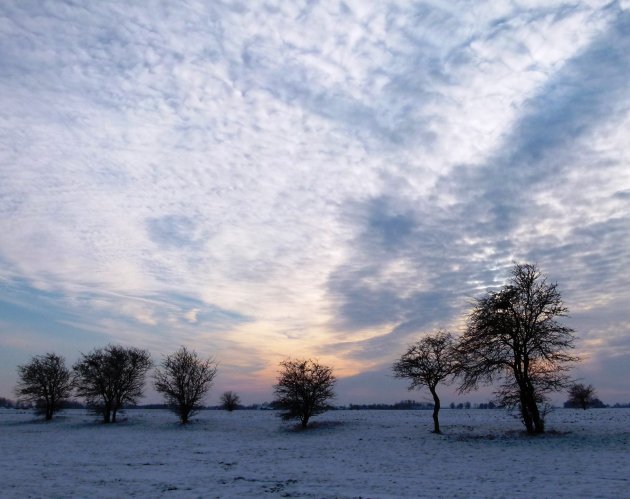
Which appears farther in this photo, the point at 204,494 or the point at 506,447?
the point at 506,447

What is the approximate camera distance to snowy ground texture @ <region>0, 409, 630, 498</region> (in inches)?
682

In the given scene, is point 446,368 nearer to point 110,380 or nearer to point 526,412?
point 526,412

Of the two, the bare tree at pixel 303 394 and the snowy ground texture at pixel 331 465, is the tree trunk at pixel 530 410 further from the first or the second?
the bare tree at pixel 303 394

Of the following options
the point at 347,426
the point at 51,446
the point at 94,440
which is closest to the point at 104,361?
the point at 94,440

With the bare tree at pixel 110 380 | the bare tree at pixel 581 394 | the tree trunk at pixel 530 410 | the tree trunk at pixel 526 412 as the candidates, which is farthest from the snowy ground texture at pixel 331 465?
the bare tree at pixel 581 394

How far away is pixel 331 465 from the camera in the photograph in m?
24.9

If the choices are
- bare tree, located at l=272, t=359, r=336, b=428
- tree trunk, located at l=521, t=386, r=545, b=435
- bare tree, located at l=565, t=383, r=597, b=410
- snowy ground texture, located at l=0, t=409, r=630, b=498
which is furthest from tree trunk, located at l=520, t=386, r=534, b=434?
bare tree, located at l=565, t=383, r=597, b=410

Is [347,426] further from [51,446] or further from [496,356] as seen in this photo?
[51,446]

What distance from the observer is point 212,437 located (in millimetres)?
43375

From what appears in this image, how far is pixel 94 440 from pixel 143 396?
23298mm

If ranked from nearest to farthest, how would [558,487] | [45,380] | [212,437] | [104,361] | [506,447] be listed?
[558,487], [506,447], [212,437], [104,361], [45,380]

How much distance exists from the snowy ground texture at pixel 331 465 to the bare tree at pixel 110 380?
18156mm

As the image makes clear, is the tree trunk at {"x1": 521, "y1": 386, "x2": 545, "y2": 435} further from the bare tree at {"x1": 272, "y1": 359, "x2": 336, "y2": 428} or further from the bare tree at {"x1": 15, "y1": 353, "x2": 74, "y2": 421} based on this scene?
the bare tree at {"x1": 15, "y1": 353, "x2": 74, "y2": 421}

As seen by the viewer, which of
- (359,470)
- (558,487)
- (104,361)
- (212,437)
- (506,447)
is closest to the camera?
(558,487)
